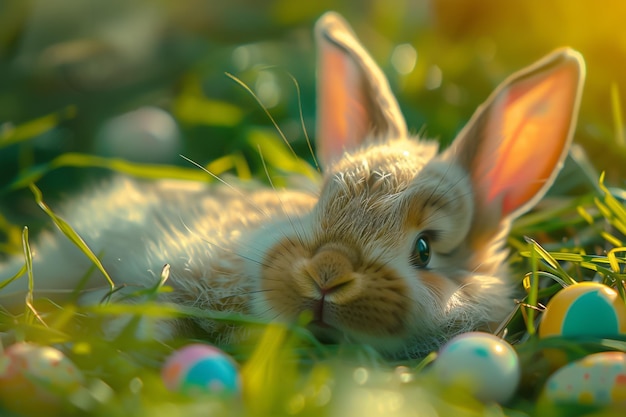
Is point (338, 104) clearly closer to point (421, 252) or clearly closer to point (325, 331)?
point (421, 252)

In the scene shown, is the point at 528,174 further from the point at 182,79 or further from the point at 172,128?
the point at 182,79

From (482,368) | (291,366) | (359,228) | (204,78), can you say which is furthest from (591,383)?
(204,78)

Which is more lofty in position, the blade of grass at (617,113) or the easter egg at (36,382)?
the blade of grass at (617,113)

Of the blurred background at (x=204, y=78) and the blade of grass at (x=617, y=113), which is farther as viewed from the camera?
the blurred background at (x=204, y=78)

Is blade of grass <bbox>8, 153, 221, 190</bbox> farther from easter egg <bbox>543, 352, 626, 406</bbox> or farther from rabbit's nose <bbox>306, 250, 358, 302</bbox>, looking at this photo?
easter egg <bbox>543, 352, 626, 406</bbox>

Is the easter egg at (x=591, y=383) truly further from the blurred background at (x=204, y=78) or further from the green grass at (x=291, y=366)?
the blurred background at (x=204, y=78)

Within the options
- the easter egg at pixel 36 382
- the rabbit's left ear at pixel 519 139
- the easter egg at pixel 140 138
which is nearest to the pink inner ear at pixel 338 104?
the rabbit's left ear at pixel 519 139

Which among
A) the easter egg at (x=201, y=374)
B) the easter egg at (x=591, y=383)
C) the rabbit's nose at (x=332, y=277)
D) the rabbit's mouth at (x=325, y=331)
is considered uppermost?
the easter egg at (x=591, y=383)
